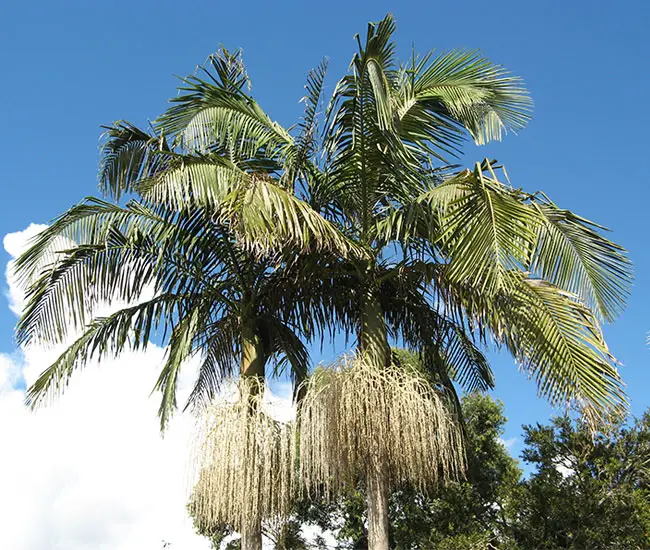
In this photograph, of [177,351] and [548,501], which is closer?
[177,351]

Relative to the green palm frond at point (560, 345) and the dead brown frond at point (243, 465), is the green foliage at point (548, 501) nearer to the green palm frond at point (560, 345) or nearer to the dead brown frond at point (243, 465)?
the dead brown frond at point (243, 465)

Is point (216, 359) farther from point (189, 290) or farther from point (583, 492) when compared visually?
point (583, 492)

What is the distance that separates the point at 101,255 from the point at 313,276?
2.64 metres

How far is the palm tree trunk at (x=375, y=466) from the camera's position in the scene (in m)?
7.93

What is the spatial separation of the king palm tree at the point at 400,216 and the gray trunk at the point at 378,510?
0.01 meters

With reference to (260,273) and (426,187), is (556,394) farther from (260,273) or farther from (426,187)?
(260,273)

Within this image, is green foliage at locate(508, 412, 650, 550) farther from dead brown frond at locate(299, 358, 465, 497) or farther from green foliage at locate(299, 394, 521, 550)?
dead brown frond at locate(299, 358, 465, 497)

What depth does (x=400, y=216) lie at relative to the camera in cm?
841

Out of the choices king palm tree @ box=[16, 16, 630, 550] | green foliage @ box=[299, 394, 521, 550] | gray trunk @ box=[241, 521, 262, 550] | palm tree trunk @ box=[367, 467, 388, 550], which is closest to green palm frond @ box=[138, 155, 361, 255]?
king palm tree @ box=[16, 16, 630, 550]

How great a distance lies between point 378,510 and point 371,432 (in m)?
0.94

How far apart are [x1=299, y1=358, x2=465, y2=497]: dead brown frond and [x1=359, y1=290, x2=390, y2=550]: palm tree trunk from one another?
0.11m

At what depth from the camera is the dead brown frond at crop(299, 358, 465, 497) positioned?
7.74 metres

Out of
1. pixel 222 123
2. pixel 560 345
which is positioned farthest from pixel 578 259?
pixel 222 123

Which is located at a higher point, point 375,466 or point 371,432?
point 371,432
